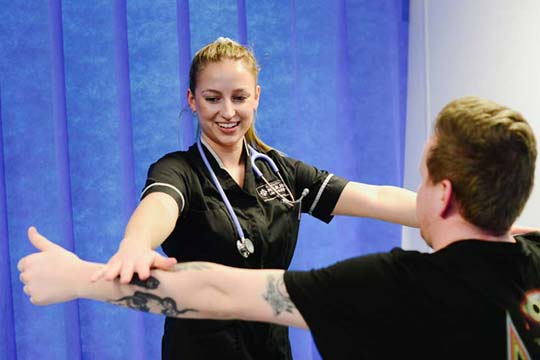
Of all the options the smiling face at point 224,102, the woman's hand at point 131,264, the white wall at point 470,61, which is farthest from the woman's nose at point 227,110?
the white wall at point 470,61

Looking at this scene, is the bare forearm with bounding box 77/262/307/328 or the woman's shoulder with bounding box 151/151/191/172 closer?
the bare forearm with bounding box 77/262/307/328

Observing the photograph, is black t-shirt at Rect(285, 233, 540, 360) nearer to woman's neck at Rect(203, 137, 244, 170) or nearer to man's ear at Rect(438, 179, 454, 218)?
man's ear at Rect(438, 179, 454, 218)

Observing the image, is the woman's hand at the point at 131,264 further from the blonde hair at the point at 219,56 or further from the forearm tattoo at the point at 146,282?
the blonde hair at the point at 219,56

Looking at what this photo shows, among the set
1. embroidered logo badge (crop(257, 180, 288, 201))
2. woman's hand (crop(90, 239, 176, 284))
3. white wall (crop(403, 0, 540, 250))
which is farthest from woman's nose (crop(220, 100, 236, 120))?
white wall (crop(403, 0, 540, 250))

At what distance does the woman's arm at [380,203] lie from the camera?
69.1 inches

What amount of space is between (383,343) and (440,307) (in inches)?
4.1

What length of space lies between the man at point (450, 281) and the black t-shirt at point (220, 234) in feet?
1.56

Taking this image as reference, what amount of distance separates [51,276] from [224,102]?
0.69 m

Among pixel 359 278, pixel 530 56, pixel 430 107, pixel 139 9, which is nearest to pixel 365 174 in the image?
pixel 430 107

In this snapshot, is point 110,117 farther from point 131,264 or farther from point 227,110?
point 131,264

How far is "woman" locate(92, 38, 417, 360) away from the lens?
1.59m

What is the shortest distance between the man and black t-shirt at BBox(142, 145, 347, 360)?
47 cm

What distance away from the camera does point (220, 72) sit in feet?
5.57

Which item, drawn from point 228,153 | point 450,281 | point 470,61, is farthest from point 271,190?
point 470,61
